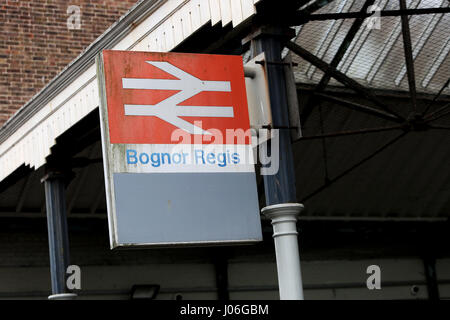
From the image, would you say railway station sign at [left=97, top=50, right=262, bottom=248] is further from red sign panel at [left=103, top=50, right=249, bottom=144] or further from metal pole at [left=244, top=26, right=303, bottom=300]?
metal pole at [left=244, top=26, right=303, bottom=300]

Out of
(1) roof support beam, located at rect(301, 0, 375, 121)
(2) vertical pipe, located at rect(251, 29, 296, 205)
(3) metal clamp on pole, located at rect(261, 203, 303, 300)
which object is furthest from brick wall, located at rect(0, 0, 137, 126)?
(3) metal clamp on pole, located at rect(261, 203, 303, 300)

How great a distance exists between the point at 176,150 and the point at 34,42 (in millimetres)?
12472

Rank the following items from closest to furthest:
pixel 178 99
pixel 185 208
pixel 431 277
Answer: pixel 185 208 → pixel 178 99 → pixel 431 277

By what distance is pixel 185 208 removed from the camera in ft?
26.7

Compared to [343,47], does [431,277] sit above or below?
below

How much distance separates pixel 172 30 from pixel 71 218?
8.28 m

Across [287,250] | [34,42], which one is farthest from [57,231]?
[34,42]

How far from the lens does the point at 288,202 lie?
8.52m

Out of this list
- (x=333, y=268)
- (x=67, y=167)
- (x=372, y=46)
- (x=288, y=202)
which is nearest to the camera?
(x=288, y=202)

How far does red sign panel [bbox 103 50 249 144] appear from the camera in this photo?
8203mm

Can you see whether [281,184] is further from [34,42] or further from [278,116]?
[34,42]

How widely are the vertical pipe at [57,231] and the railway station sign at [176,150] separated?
513cm
